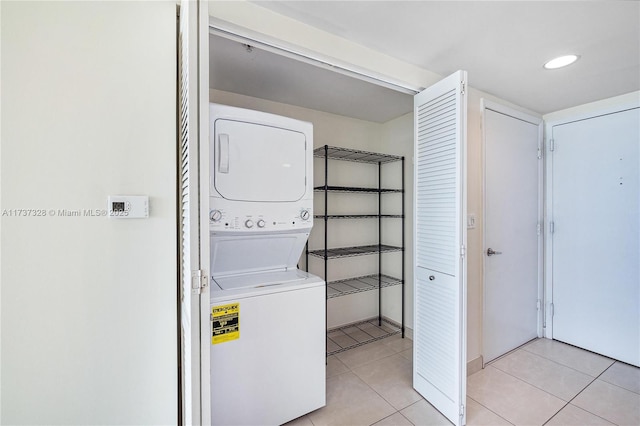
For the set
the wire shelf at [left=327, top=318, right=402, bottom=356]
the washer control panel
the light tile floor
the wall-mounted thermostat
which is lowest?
the light tile floor

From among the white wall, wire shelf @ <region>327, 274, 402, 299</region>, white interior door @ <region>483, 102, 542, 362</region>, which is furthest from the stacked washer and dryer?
white interior door @ <region>483, 102, 542, 362</region>

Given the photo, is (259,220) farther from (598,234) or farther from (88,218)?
(598,234)

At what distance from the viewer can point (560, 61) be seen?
1.81 metres

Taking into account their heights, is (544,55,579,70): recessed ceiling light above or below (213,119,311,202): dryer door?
above

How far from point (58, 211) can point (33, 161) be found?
21 cm

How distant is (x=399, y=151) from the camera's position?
9.78 feet

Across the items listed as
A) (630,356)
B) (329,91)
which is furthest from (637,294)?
(329,91)

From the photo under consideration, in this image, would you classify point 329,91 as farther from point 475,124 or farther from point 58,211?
point 58,211

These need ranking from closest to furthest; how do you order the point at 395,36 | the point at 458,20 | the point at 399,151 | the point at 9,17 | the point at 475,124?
the point at 9,17
the point at 458,20
the point at 395,36
the point at 475,124
the point at 399,151

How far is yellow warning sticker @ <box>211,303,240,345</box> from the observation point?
139 cm

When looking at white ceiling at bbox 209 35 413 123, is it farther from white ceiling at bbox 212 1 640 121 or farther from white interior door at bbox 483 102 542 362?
white interior door at bbox 483 102 542 362

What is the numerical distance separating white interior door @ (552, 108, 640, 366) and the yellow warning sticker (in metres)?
3.03

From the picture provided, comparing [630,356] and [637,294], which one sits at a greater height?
[637,294]

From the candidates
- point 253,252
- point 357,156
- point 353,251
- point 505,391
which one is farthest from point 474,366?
point 357,156
